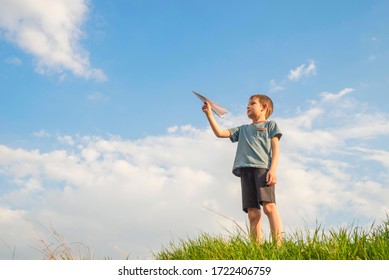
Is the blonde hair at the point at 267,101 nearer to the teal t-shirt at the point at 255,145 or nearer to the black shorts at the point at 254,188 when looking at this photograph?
the teal t-shirt at the point at 255,145

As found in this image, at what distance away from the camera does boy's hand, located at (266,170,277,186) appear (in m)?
6.11

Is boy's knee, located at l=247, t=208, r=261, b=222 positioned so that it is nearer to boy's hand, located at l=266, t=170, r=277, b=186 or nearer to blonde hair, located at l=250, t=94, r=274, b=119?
boy's hand, located at l=266, t=170, r=277, b=186

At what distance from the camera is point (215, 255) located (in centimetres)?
543

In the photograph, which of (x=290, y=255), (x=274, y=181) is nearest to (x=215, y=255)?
(x=290, y=255)

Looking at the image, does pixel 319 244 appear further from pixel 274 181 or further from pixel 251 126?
pixel 251 126

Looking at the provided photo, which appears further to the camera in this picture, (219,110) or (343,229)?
(219,110)

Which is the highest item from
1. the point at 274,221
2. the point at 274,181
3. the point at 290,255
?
the point at 274,181

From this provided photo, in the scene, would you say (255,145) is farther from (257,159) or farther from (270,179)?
(270,179)

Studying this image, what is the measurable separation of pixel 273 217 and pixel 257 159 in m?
0.77

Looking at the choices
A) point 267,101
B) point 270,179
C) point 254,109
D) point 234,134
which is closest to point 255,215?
point 270,179

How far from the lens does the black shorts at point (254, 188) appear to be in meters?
6.11

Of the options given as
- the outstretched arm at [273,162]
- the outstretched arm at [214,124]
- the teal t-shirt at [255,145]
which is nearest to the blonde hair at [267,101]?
the teal t-shirt at [255,145]

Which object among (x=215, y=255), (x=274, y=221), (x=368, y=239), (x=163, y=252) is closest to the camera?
(x=368, y=239)
